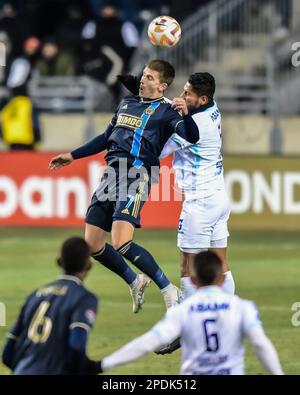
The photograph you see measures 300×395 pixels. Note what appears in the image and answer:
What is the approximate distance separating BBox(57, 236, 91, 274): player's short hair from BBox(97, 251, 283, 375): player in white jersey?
59cm

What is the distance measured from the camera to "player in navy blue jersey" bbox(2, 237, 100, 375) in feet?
22.7

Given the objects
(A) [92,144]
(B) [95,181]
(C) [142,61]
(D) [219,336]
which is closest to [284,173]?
(B) [95,181]

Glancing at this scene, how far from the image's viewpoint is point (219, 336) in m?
6.92

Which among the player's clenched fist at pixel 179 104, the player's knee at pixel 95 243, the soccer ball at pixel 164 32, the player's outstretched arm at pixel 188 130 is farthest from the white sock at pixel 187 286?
the soccer ball at pixel 164 32

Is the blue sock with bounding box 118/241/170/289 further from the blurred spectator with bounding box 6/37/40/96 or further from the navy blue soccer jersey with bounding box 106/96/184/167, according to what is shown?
the blurred spectator with bounding box 6/37/40/96

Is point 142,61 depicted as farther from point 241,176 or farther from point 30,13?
point 241,176

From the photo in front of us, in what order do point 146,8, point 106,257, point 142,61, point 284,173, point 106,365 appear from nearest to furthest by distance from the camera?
point 106,365 → point 106,257 → point 284,173 → point 142,61 → point 146,8

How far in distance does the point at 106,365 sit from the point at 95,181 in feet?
44.5

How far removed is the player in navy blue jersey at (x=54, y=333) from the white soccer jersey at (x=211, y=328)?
439 mm

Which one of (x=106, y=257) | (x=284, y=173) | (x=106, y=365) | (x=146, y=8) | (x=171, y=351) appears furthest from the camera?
(x=146, y=8)

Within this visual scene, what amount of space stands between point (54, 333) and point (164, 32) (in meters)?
5.12

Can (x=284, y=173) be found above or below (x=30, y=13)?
below

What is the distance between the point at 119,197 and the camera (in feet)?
36.4

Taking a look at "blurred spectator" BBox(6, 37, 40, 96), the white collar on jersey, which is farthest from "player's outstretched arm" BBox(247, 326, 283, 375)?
"blurred spectator" BBox(6, 37, 40, 96)
